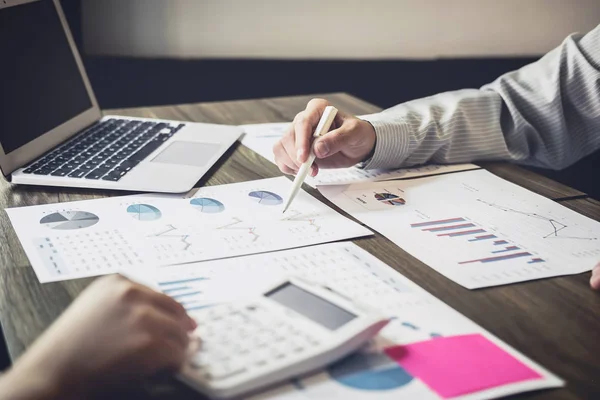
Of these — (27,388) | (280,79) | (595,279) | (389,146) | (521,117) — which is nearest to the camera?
(27,388)

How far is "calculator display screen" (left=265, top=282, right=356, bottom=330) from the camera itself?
59 centimetres

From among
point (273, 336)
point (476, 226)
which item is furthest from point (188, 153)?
point (273, 336)

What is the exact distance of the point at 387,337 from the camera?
611 millimetres

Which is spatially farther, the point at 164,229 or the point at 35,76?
the point at 35,76

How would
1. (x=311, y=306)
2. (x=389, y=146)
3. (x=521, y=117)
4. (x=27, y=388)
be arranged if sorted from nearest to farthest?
(x=27, y=388) → (x=311, y=306) → (x=389, y=146) → (x=521, y=117)

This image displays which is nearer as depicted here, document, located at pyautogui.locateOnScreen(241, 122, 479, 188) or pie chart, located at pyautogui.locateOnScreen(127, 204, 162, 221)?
pie chart, located at pyautogui.locateOnScreen(127, 204, 162, 221)

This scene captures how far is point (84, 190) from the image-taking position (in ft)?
3.03

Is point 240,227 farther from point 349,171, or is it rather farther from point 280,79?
point 280,79

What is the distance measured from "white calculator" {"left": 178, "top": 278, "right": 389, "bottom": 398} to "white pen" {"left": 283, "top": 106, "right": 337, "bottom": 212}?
27 centimetres

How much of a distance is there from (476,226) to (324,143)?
0.24 m

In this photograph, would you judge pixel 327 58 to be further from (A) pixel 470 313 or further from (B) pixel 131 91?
(A) pixel 470 313

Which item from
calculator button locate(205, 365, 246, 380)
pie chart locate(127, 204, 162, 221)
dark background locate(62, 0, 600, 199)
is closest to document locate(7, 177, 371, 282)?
pie chart locate(127, 204, 162, 221)

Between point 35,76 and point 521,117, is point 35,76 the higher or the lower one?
the higher one

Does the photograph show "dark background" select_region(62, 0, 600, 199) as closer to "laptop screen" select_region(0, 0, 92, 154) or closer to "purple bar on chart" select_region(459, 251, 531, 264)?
"laptop screen" select_region(0, 0, 92, 154)
